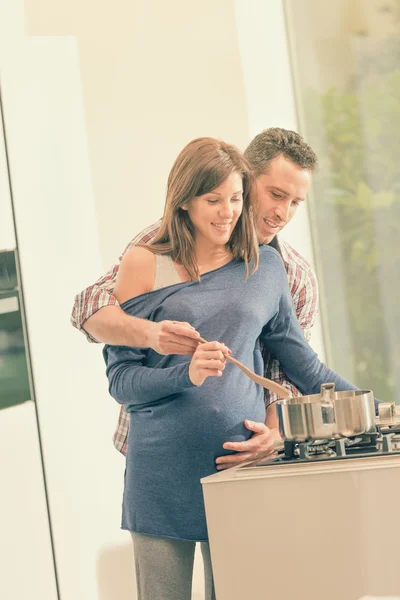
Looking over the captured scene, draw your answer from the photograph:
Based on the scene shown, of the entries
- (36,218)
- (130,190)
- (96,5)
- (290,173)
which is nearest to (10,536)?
(36,218)

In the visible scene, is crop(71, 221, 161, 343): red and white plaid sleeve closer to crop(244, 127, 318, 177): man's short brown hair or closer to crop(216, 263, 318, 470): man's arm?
crop(216, 263, 318, 470): man's arm

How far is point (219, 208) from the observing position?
6.12 ft

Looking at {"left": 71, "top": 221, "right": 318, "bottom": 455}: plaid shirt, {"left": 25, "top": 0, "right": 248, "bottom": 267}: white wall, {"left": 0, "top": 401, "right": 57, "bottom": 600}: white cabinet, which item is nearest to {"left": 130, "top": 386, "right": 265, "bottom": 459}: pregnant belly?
{"left": 71, "top": 221, "right": 318, "bottom": 455}: plaid shirt

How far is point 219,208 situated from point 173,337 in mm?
312

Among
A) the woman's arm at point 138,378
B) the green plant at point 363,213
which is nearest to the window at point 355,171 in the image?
the green plant at point 363,213

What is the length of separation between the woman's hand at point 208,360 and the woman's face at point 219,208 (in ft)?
1.00

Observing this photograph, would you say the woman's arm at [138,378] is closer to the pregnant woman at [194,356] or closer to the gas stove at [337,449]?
the pregnant woman at [194,356]

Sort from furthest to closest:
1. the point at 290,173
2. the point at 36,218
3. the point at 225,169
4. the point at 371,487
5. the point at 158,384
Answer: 1. the point at 36,218
2. the point at 290,173
3. the point at 225,169
4. the point at 158,384
5. the point at 371,487

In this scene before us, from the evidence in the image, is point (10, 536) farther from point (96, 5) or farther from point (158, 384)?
point (96, 5)

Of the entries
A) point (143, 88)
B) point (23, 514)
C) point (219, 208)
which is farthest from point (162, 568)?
point (143, 88)

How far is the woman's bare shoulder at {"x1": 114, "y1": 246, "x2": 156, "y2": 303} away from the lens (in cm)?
188

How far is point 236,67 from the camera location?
12.6ft

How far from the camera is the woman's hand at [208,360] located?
1646mm

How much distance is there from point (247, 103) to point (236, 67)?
0.52 ft
